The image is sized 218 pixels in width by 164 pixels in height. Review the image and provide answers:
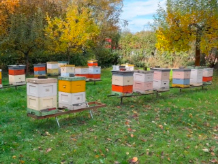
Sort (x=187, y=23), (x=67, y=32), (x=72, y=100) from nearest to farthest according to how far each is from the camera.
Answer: (x=72, y=100) < (x=187, y=23) < (x=67, y=32)

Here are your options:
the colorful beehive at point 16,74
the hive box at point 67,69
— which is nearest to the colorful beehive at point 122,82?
the hive box at point 67,69

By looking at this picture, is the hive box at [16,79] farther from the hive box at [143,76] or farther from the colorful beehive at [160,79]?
the colorful beehive at [160,79]

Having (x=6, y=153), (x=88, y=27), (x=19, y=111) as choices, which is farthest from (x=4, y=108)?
(x=88, y=27)

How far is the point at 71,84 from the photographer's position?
5.93m

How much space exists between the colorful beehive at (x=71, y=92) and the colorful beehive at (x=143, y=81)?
279cm

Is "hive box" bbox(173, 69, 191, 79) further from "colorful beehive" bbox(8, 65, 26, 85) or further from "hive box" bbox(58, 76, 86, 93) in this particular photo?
"colorful beehive" bbox(8, 65, 26, 85)

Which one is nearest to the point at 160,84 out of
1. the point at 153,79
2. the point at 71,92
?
the point at 153,79

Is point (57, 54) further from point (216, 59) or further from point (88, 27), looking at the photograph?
point (216, 59)

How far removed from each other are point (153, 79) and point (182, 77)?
1474mm

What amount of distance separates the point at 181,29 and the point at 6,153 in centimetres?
1135

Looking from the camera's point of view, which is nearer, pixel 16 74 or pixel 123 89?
pixel 123 89

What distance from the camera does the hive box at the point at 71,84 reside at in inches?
233

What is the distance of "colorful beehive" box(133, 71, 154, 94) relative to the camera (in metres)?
8.30

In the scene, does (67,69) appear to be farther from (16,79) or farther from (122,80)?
(122,80)
